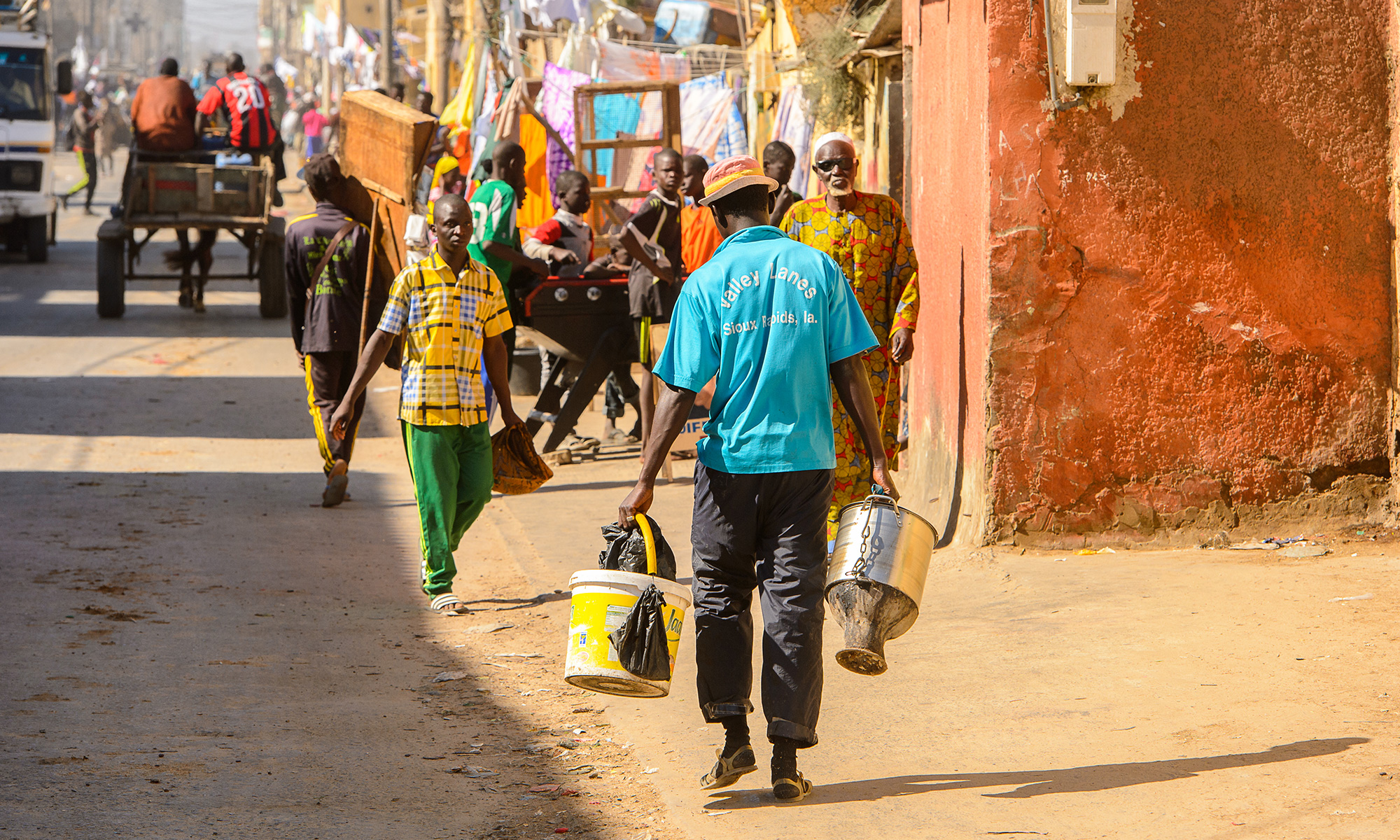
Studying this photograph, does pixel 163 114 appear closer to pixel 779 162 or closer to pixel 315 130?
pixel 779 162

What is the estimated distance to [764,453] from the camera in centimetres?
380

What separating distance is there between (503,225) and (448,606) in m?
3.18

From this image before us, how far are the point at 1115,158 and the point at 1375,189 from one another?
1117mm

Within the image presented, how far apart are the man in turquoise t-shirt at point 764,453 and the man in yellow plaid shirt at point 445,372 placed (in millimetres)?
2283

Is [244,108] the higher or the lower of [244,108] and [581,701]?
the higher

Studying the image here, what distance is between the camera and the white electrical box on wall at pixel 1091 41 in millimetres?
5789

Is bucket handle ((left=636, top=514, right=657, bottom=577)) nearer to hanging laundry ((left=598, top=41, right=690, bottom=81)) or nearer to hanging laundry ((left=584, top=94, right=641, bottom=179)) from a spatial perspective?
hanging laundry ((left=584, top=94, right=641, bottom=179))

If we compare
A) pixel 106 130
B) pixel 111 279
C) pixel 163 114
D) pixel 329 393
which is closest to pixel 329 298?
pixel 329 393

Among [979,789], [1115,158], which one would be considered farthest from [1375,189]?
[979,789]

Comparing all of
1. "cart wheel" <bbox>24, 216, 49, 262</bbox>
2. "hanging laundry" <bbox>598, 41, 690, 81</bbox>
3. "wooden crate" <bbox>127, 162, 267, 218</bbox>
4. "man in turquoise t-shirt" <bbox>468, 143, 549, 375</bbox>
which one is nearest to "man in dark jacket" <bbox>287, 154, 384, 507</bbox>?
"man in turquoise t-shirt" <bbox>468, 143, 549, 375</bbox>

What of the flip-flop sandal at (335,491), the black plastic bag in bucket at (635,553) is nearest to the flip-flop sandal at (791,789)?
the black plastic bag in bucket at (635,553)

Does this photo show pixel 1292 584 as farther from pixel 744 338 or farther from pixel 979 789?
pixel 744 338

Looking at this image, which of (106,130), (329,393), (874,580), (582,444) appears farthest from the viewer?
(106,130)

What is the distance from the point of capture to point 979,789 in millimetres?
3883
